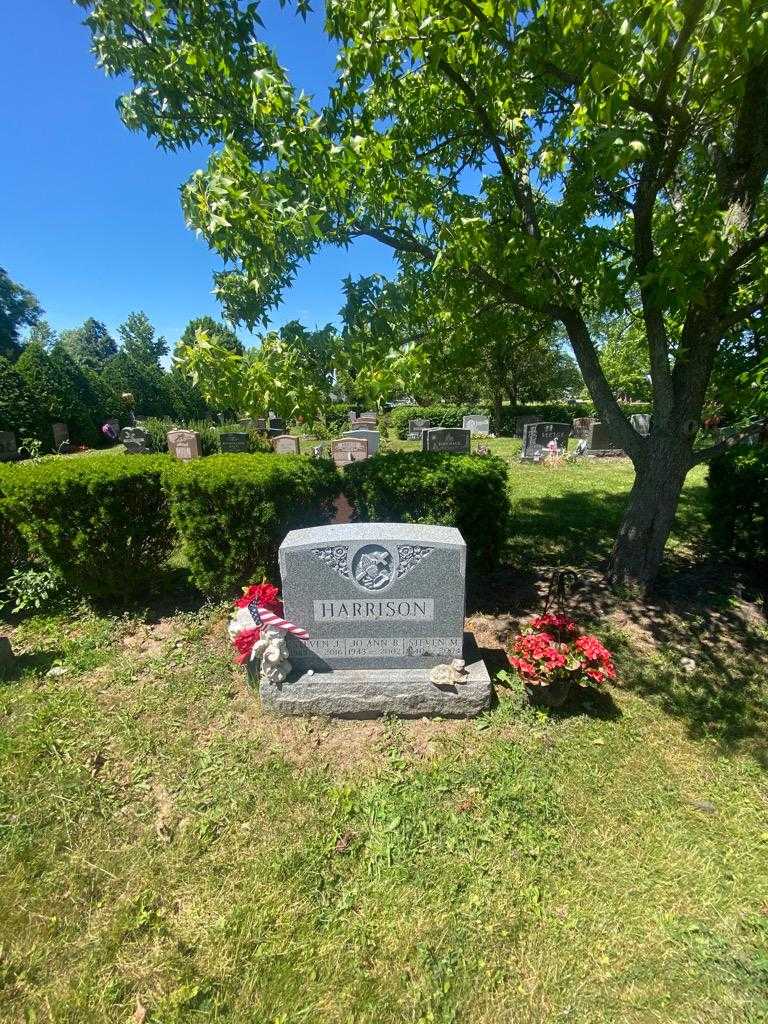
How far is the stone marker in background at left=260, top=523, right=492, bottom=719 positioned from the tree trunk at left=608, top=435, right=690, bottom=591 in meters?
2.74

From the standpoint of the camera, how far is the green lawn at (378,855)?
1941 mm

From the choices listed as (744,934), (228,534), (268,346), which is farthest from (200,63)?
(744,934)

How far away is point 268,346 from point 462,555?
2490 millimetres

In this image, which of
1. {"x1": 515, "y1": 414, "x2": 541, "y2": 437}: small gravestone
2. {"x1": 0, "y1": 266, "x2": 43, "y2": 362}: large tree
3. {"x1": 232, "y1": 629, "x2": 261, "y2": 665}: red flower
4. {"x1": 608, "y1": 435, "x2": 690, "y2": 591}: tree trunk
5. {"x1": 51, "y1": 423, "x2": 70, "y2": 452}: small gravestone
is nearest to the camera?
{"x1": 232, "y1": 629, "x2": 261, "y2": 665}: red flower

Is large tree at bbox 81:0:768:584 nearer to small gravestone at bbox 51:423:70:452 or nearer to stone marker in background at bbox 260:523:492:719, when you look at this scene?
stone marker in background at bbox 260:523:492:719

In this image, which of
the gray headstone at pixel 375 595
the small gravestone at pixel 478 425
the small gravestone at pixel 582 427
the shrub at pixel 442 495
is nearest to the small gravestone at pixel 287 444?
the small gravestone at pixel 478 425

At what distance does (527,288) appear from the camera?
411 cm

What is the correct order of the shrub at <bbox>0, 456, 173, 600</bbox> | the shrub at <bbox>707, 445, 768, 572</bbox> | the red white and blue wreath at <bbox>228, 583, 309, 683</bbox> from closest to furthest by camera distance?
the red white and blue wreath at <bbox>228, 583, 309, 683</bbox>
the shrub at <bbox>0, 456, 173, 600</bbox>
the shrub at <bbox>707, 445, 768, 572</bbox>

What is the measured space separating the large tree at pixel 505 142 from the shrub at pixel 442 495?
178cm

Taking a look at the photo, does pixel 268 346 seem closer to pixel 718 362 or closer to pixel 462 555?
pixel 462 555

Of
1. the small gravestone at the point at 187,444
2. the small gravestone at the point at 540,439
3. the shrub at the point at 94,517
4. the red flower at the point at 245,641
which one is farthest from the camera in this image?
the small gravestone at the point at 187,444

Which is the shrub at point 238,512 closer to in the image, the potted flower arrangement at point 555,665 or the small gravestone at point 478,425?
the potted flower arrangement at point 555,665

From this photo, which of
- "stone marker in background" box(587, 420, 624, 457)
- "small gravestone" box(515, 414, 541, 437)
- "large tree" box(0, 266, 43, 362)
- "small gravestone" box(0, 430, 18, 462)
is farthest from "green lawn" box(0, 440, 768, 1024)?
"large tree" box(0, 266, 43, 362)

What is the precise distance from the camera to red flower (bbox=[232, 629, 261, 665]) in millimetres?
3633
